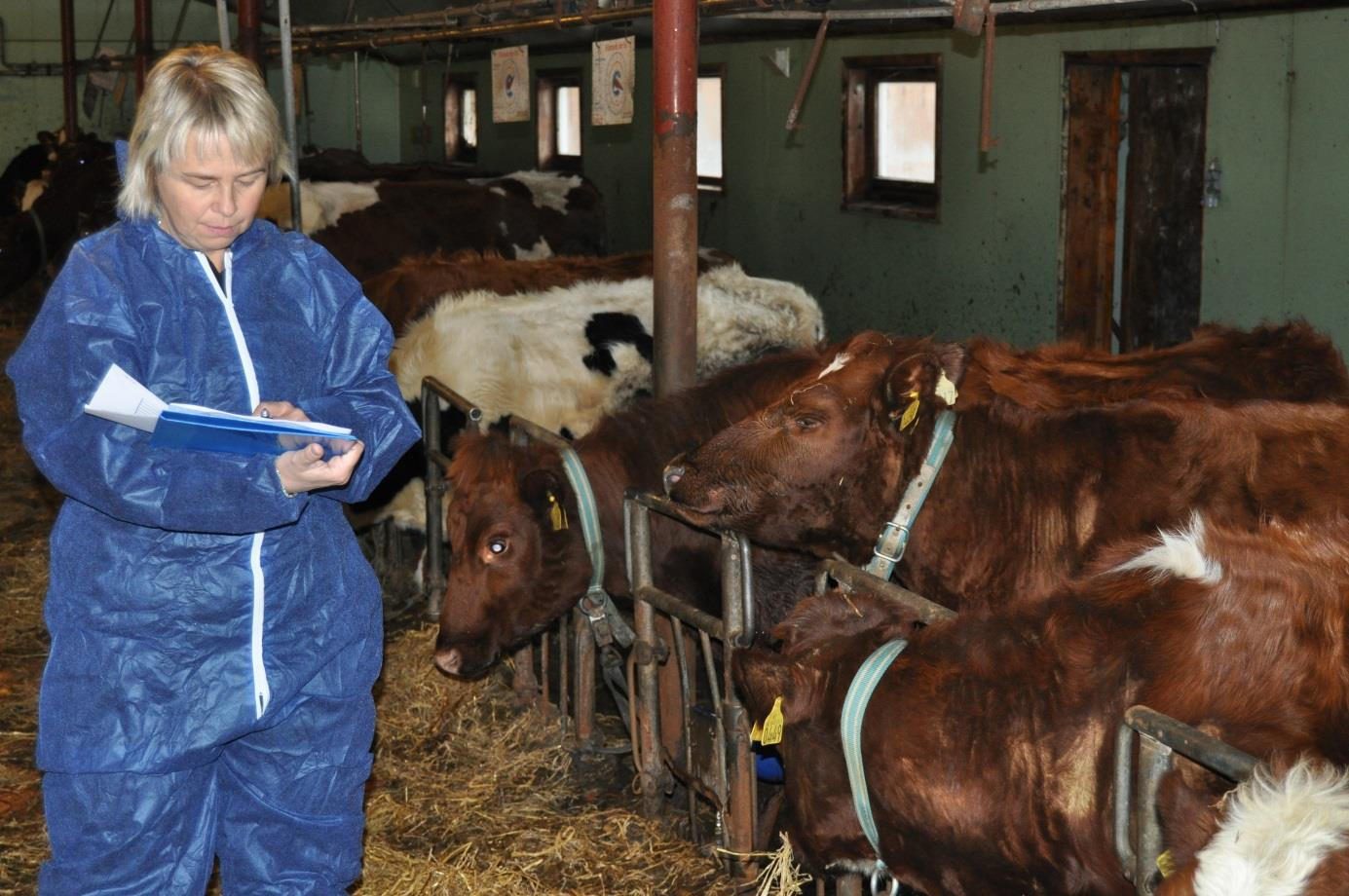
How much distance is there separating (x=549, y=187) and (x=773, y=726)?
9.81 meters

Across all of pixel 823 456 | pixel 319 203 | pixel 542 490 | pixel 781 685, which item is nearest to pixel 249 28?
pixel 319 203

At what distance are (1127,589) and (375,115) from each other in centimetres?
1896

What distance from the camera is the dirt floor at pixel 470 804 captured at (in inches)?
158

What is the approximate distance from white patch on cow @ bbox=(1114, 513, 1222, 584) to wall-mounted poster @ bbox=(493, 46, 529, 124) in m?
4.94

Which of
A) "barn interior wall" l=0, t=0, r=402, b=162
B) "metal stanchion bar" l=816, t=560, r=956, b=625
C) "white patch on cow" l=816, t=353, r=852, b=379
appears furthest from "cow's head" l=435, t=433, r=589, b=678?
"barn interior wall" l=0, t=0, r=402, b=162

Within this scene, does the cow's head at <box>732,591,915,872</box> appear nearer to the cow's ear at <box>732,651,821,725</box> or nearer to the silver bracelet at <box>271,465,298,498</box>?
the cow's ear at <box>732,651,821,725</box>

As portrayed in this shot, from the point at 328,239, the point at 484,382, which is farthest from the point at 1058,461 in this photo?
the point at 328,239

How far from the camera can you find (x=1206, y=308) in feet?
24.7

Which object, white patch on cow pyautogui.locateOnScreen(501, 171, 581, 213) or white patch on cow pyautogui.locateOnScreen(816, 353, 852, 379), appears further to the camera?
white patch on cow pyautogui.locateOnScreen(501, 171, 581, 213)

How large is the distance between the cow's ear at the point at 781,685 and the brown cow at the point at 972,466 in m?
1.44

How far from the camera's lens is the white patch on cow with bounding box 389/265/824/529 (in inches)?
244

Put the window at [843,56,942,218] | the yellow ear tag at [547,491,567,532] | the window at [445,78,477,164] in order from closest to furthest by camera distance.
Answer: the yellow ear tag at [547,491,567,532], the window at [843,56,942,218], the window at [445,78,477,164]

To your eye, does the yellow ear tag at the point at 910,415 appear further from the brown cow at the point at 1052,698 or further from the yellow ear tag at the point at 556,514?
the brown cow at the point at 1052,698

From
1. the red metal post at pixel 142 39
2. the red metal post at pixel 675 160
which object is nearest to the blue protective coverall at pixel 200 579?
the red metal post at pixel 675 160
